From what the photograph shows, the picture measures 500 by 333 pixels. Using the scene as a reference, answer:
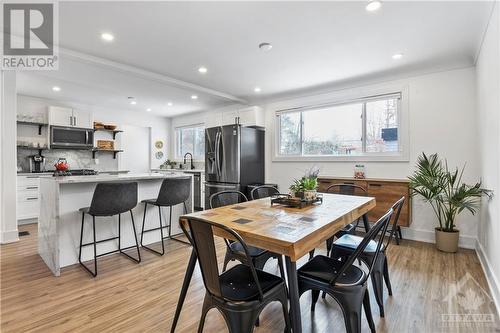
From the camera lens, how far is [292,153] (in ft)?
16.8

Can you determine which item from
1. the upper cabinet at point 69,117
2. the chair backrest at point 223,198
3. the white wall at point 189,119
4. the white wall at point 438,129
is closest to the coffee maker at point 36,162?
the upper cabinet at point 69,117

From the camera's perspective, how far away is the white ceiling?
2.29 metres

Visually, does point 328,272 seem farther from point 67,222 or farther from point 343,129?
point 343,129

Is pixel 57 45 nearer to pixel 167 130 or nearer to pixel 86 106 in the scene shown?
pixel 86 106

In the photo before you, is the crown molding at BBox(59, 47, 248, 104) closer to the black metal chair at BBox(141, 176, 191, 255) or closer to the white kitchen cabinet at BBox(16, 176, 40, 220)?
the black metal chair at BBox(141, 176, 191, 255)

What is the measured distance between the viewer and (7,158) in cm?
351

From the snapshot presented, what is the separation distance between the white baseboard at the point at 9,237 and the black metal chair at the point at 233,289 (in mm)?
3818

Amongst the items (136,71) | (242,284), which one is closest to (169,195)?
(136,71)

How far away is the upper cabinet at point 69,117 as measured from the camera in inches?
209

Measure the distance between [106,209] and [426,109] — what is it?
4427 millimetres

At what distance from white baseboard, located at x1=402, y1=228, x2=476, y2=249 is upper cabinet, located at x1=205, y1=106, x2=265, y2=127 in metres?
3.29

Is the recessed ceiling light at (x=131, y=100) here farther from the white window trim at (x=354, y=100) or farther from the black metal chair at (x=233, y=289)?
the black metal chair at (x=233, y=289)

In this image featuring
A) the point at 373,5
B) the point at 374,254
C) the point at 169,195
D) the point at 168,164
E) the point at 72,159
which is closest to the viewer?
the point at 374,254

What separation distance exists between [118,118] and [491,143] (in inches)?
282
